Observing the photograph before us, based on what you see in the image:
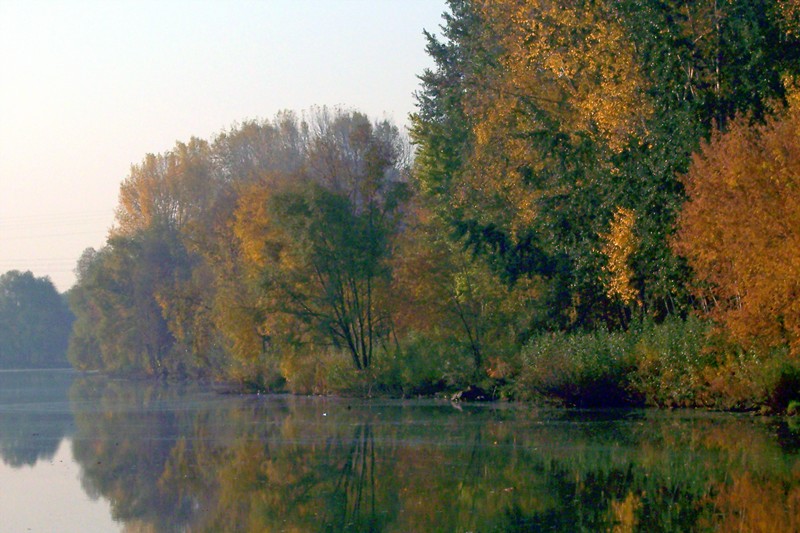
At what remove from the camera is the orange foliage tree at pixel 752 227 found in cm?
2264

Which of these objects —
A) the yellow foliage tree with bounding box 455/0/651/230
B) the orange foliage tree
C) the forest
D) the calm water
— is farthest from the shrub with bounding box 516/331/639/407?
the yellow foliage tree with bounding box 455/0/651/230

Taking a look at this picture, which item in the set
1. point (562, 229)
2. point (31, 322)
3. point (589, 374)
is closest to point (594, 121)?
point (562, 229)

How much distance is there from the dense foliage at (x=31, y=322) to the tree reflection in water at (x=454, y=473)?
102802 millimetres

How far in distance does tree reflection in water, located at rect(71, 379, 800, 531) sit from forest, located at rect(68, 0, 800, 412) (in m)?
2.54

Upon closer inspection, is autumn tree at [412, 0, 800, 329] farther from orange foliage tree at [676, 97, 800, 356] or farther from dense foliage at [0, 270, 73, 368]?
dense foliage at [0, 270, 73, 368]

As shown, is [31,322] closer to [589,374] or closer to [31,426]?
[31,426]

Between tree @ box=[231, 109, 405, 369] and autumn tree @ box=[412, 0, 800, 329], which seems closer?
autumn tree @ box=[412, 0, 800, 329]

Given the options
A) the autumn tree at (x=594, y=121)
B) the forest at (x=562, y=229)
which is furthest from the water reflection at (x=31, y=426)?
the autumn tree at (x=594, y=121)

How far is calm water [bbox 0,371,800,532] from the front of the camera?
1202cm

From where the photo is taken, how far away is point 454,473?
1552 centimetres

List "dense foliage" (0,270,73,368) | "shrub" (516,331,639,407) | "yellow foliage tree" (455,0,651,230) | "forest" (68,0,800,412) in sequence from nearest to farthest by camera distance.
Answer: "forest" (68,0,800,412)
"shrub" (516,331,639,407)
"yellow foliage tree" (455,0,651,230)
"dense foliage" (0,270,73,368)

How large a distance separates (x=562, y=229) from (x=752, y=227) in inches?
353

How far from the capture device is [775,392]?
23906mm

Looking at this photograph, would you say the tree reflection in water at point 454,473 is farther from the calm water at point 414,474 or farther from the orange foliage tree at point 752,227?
the orange foliage tree at point 752,227
